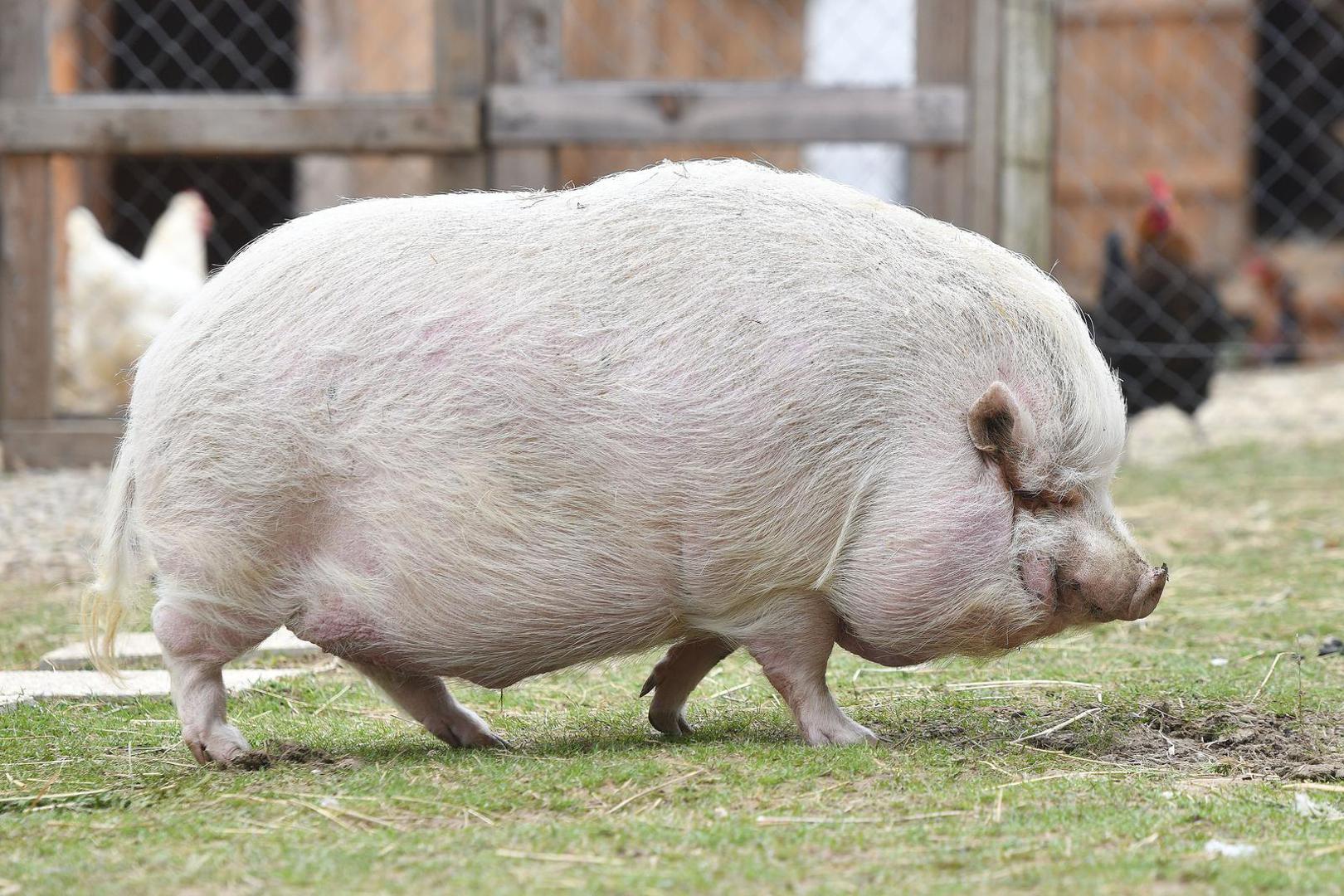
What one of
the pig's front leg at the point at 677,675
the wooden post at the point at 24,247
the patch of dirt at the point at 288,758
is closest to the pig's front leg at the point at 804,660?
the pig's front leg at the point at 677,675

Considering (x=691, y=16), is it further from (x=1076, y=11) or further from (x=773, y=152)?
(x=1076, y=11)

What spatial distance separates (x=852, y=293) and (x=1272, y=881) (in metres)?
1.11

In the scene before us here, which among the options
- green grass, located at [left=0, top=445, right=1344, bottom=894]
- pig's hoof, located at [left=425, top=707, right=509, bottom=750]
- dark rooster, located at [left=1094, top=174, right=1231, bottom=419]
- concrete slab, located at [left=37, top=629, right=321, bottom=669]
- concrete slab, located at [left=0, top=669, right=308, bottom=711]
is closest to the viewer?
green grass, located at [left=0, top=445, right=1344, bottom=894]

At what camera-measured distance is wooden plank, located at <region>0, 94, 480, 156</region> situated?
20.4 feet

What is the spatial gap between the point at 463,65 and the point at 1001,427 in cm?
399

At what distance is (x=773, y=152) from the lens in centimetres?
1004

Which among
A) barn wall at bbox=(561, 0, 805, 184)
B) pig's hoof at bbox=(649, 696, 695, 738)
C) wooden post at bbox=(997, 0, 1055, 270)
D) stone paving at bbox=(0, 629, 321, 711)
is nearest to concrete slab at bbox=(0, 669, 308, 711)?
stone paving at bbox=(0, 629, 321, 711)

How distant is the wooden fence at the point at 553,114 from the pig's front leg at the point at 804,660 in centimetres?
363

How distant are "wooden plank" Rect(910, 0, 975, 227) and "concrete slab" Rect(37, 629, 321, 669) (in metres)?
3.22

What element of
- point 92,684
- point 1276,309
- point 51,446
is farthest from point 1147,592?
point 1276,309

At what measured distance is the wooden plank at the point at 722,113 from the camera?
603cm

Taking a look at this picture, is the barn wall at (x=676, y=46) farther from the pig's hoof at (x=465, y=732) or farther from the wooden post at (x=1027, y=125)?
the pig's hoof at (x=465, y=732)

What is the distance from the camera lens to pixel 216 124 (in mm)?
6262

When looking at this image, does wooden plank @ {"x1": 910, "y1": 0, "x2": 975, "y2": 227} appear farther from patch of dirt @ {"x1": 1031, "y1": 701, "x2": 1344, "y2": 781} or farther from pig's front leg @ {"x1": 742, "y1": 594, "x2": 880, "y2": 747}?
pig's front leg @ {"x1": 742, "y1": 594, "x2": 880, "y2": 747}
